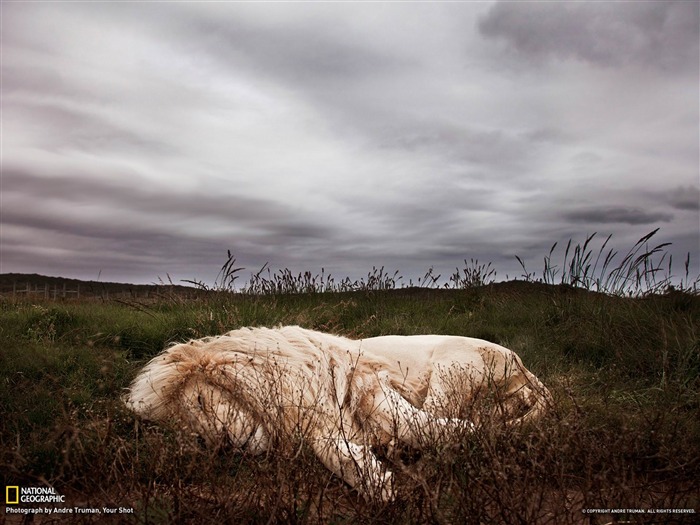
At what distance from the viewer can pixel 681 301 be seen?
7797 millimetres

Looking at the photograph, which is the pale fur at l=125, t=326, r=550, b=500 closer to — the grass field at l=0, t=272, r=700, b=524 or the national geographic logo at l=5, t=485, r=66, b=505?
the grass field at l=0, t=272, r=700, b=524

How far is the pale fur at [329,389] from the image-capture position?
3.57 meters

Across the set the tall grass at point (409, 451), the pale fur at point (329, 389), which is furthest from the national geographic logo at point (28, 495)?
the pale fur at point (329, 389)

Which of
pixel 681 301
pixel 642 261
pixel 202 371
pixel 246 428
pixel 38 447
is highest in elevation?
pixel 642 261

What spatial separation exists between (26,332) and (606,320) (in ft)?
22.6

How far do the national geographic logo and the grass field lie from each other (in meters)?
0.10

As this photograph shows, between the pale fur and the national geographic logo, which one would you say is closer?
the national geographic logo

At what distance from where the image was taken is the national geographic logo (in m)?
3.18

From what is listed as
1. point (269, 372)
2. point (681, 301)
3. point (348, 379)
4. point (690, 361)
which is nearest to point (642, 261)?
point (681, 301)

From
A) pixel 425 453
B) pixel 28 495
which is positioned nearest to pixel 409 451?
pixel 425 453

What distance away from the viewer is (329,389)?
14.4 ft

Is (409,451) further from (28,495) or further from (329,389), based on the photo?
(28,495)

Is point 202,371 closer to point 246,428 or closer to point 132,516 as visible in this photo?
point 246,428

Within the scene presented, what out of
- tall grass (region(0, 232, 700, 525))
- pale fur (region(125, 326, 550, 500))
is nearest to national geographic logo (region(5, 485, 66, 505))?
tall grass (region(0, 232, 700, 525))
